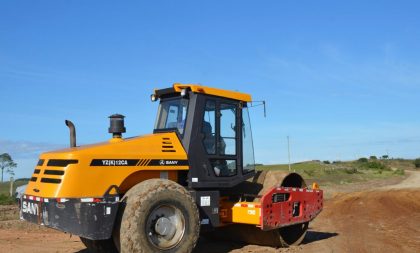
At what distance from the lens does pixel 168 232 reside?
7891mm

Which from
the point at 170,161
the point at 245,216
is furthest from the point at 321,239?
the point at 170,161

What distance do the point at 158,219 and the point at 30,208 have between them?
6.76 ft

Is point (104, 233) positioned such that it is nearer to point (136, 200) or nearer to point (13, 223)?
point (136, 200)

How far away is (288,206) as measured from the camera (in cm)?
966

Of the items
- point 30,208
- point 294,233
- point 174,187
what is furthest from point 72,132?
point 294,233

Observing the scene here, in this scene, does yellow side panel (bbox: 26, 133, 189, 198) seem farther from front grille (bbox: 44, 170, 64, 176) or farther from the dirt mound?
the dirt mound

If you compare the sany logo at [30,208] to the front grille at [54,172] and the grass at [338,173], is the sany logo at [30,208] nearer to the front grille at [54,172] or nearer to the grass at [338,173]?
the front grille at [54,172]

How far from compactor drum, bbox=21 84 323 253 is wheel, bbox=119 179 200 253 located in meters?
0.02

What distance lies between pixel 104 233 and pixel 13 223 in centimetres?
768

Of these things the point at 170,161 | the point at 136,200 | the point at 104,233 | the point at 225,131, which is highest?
the point at 225,131

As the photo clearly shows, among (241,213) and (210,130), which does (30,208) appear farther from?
(241,213)

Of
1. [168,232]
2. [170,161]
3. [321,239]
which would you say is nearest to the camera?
[168,232]

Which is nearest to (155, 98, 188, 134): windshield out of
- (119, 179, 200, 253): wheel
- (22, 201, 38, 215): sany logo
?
(119, 179, 200, 253): wheel

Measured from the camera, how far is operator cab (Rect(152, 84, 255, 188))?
8.84 meters
